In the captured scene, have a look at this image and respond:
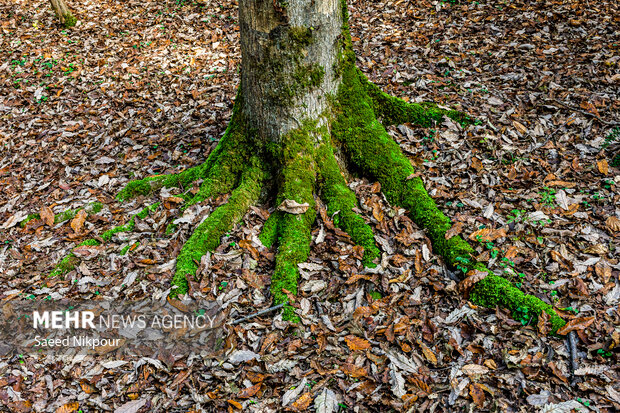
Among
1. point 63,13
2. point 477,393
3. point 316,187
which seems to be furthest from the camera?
point 63,13

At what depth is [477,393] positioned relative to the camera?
2816 mm

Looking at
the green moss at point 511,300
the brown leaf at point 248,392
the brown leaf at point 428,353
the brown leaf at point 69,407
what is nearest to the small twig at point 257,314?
the brown leaf at point 248,392

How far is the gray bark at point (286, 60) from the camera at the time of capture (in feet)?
12.0

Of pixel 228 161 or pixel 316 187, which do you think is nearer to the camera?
pixel 316 187

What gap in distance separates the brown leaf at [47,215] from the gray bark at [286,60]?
2.72 metres

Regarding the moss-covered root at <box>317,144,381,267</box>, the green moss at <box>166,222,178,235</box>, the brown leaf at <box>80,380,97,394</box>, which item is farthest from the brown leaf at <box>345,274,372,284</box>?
the brown leaf at <box>80,380,97,394</box>

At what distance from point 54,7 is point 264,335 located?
9.72 metres

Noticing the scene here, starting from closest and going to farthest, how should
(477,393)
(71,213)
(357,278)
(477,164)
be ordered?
(477,393), (357,278), (477,164), (71,213)

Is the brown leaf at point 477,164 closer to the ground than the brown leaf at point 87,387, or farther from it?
farther from it

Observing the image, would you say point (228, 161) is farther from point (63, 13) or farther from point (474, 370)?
point (63, 13)

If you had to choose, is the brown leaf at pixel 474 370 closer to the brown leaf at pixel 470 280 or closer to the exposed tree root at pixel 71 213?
the brown leaf at pixel 470 280

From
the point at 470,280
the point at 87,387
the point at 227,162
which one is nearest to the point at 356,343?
the point at 470,280

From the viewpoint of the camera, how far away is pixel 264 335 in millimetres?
3324

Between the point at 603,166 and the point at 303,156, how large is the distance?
10.4ft
